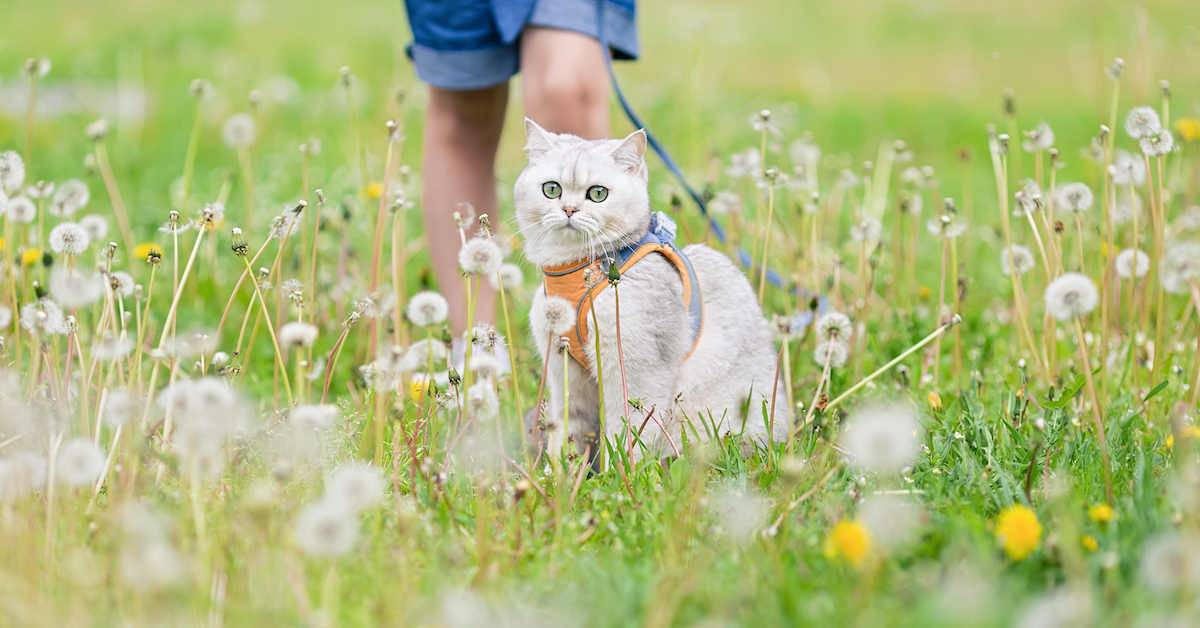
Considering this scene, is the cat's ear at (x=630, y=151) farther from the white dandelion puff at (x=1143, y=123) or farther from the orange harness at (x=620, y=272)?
the white dandelion puff at (x=1143, y=123)

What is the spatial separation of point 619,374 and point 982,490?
0.82 meters

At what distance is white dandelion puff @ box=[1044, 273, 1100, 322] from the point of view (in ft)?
5.15

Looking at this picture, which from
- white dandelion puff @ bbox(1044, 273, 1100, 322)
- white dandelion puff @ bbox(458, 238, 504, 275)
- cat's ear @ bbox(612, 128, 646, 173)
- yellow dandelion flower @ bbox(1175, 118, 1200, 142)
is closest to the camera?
white dandelion puff @ bbox(1044, 273, 1100, 322)

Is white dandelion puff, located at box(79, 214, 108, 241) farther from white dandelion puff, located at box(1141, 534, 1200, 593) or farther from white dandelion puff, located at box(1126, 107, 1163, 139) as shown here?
white dandelion puff, located at box(1126, 107, 1163, 139)

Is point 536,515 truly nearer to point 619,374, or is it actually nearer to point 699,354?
point 619,374

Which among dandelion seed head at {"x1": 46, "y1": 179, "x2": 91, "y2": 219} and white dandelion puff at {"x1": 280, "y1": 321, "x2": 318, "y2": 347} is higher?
dandelion seed head at {"x1": 46, "y1": 179, "x2": 91, "y2": 219}

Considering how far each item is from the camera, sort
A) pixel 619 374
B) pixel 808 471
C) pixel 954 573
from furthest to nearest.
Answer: pixel 619 374
pixel 808 471
pixel 954 573

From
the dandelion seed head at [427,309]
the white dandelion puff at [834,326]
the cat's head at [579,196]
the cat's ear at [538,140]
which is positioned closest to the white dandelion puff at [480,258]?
the dandelion seed head at [427,309]

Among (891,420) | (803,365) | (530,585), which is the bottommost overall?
(803,365)

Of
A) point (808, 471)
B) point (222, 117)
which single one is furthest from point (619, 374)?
point (222, 117)

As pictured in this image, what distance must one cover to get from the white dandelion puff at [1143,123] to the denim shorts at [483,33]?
135 cm

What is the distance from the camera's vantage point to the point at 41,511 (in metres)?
1.74

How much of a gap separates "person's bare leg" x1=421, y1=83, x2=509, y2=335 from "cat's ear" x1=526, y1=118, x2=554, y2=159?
854 mm

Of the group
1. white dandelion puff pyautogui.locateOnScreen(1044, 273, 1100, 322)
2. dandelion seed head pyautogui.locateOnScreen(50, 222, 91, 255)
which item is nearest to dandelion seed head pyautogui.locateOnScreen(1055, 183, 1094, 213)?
white dandelion puff pyautogui.locateOnScreen(1044, 273, 1100, 322)
